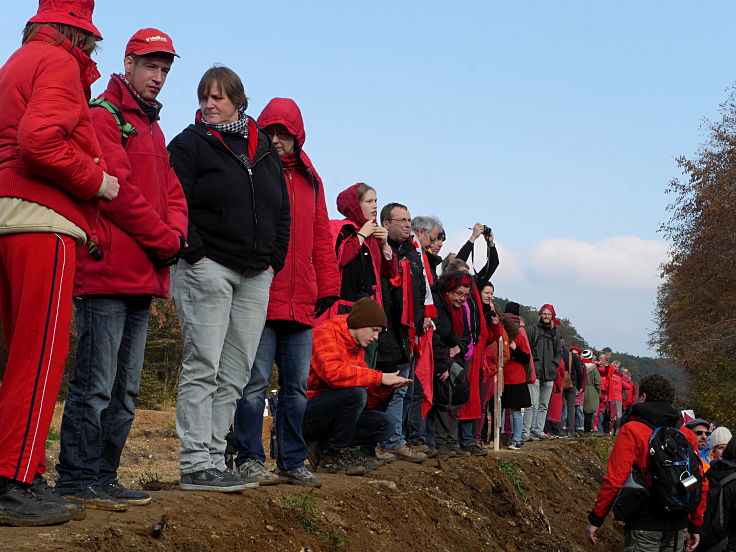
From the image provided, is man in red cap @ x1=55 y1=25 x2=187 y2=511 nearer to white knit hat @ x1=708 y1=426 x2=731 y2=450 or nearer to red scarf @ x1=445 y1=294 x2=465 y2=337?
red scarf @ x1=445 y1=294 x2=465 y2=337

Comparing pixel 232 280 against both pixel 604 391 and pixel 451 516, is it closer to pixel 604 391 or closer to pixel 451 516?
pixel 451 516

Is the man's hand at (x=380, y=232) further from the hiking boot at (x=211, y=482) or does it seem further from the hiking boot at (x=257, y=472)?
the hiking boot at (x=211, y=482)

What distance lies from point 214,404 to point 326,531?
1058 millimetres

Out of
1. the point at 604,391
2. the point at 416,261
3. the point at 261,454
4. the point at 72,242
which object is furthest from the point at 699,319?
the point at 72,242

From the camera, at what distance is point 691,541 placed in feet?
24.4

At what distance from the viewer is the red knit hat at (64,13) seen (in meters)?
4.23

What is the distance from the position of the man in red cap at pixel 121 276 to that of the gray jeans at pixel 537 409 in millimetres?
12185

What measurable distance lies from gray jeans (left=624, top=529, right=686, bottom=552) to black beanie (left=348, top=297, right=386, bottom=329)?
8.08 ft

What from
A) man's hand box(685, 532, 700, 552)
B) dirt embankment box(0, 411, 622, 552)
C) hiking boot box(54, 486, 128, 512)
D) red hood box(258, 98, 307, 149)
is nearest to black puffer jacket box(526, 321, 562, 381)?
dirt embankment box(0, 411, 622, 552)

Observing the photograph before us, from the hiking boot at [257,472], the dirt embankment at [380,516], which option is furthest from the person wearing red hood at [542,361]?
the hiking boot at [257,472]

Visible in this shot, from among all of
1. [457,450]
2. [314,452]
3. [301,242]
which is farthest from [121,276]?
[457,450]

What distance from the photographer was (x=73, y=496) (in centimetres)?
467

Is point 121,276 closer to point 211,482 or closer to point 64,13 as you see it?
point 64,13

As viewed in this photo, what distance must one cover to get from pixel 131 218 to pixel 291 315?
66.7 inches
